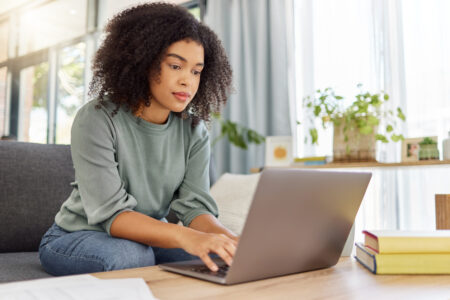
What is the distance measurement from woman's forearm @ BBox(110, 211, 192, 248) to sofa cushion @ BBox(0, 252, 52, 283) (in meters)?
0.28

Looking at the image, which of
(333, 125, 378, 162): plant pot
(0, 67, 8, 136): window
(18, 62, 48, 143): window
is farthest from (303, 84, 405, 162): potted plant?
(0, 67, 8, 136): window

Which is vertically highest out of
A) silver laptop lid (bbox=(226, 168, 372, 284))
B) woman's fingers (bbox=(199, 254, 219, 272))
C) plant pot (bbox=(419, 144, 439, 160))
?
plant pot (bbox=(419, 144, 439, 160))

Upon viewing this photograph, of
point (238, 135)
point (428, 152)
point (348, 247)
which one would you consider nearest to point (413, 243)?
point (348, 247)

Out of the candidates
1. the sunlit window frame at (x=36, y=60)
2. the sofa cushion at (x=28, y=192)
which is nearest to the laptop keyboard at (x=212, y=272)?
the sofa cushion at (x=28, y=192)

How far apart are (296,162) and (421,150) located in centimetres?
64

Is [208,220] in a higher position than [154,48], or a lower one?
lower

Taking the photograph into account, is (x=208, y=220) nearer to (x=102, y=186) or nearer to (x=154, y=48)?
(x=102, y=186)

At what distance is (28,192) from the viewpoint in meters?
1.49

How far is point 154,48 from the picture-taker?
1203 millimetres

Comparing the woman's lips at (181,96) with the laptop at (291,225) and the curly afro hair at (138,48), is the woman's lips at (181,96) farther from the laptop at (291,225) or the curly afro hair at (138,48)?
the laptop at (291,225)

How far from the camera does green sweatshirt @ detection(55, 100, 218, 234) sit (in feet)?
3.59

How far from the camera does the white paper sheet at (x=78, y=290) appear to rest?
60 cm

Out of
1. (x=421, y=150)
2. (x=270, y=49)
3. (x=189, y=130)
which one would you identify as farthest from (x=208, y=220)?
(x=270, y=49)

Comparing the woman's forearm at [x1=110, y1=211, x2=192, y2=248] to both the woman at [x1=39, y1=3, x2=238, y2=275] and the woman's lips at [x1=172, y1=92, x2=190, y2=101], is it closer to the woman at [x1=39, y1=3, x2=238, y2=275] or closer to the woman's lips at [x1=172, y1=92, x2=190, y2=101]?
the woman at [x1=39, y1=3, x2=238, y2=275]
